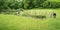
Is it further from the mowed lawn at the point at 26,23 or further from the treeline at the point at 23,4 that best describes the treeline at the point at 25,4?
the mowed lawn at the point at 26,23

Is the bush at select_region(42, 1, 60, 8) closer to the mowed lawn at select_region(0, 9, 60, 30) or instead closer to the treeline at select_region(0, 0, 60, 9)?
the treeline at select_region(0, 0, 60, 9)

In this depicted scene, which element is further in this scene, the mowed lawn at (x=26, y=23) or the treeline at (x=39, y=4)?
the treeline at (x=39, y=4)

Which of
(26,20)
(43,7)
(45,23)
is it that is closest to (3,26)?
(26,20)

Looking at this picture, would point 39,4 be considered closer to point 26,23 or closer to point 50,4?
point 50,4

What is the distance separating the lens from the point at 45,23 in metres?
6.02

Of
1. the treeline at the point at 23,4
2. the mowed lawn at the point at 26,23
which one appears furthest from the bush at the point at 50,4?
the mowed lawn at the point at 26,23

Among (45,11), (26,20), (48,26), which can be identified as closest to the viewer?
(48,26)

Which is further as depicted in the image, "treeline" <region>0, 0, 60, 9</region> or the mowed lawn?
"treeline" <region>0, 0, 60, 9</region>

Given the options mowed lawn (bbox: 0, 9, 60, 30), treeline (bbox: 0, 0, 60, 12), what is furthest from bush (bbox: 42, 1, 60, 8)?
mowed lawn (bbox: 0, 9, 60, 30)

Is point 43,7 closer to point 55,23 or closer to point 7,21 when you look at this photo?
point 55,23

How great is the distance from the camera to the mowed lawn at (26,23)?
5.84 m

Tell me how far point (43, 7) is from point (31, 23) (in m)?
1.18

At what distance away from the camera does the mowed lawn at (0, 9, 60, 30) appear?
584 cm

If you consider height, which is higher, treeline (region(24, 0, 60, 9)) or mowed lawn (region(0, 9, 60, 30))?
treeline (region(24, 0, 60, 9))
